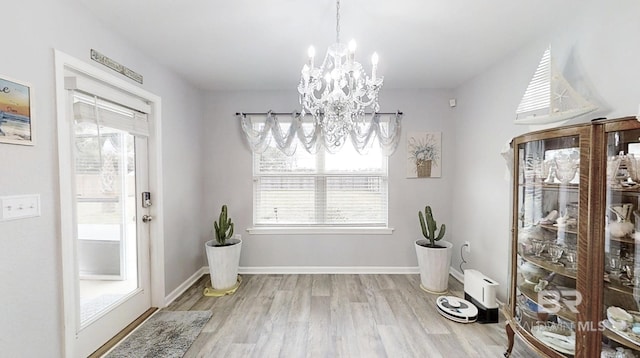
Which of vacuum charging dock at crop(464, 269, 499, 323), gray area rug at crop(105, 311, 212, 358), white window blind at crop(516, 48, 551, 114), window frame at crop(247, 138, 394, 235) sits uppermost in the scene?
white window blind at crop(516, 48, 551, 114)

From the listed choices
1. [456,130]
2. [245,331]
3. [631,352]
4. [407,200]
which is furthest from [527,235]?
[245,331]

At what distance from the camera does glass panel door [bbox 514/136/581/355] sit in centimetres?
154

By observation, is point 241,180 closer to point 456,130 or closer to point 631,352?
point 456,130

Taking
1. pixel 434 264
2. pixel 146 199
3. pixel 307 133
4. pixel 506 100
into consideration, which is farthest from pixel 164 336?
pixel 506 100

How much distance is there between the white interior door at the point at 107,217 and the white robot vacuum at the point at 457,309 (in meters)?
2.89

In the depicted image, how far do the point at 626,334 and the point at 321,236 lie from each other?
2717 millimetres

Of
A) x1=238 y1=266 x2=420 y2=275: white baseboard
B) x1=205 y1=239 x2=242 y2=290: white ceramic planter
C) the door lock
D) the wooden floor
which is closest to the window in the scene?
x1=238 y1=266 x2=420 y2=275: white baseboard

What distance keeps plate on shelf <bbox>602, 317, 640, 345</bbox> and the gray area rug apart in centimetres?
267

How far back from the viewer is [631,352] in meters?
1.33

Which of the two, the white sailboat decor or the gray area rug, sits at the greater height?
the white sailboat decor

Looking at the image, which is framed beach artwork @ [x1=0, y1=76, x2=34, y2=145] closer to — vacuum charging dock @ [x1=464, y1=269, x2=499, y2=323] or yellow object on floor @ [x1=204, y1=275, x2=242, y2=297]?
yellow object on floor @ [x1=204, y1=275, x2=242, y2=297]

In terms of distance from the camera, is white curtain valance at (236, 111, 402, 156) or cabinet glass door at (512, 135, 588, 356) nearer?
cabinet glass door at (512, 135, 588, 356)

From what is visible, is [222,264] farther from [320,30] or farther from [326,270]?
[320,30]

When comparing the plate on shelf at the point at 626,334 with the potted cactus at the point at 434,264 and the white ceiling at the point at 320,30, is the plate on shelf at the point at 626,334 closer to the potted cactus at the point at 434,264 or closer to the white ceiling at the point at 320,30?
the potted cactus at the point at 434,264
